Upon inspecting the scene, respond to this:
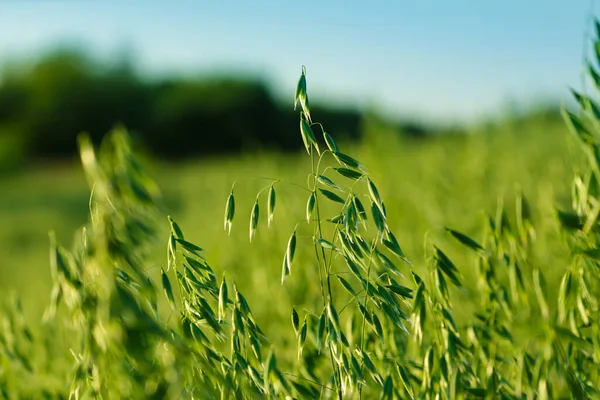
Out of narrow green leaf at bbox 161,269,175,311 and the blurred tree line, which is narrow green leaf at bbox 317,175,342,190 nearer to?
narrow green leaf at bbox 161,269,175,311

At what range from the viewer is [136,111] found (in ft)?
126

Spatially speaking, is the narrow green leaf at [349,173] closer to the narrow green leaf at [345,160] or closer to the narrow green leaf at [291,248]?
the narrow green leaf at [345,160]

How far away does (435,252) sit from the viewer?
52.4 inches

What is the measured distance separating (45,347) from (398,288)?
1430mm

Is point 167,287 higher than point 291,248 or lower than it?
lower


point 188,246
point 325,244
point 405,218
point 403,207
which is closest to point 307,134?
point 325,244

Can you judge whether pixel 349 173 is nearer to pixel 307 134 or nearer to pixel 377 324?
pixel 307 134

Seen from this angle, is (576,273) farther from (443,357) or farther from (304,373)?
(304,373)

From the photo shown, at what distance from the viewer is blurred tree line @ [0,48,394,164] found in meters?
36.2

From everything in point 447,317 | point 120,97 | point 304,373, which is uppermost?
point 447,317

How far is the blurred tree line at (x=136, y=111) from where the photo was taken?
36.2m

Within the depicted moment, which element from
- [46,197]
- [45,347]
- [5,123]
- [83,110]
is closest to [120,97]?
[83,110]

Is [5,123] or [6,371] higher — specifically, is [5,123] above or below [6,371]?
below

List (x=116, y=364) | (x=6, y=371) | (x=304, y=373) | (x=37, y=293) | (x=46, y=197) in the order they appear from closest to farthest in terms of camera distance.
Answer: (x=116, y=364) → (x=304, y=373) → (x=6, y=371) → (x=37, y=293) → (x=46, y=197)
